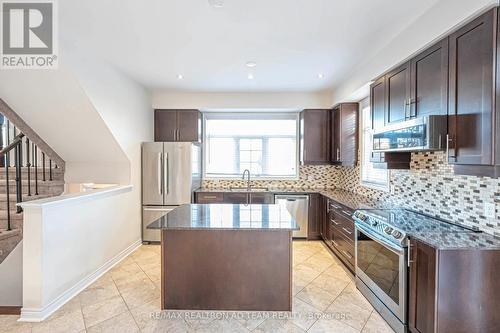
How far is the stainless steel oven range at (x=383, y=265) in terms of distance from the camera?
7.29 feet

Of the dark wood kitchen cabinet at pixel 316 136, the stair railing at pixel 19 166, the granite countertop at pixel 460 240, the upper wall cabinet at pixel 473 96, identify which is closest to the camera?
the upper wall cabinet at pixel 473 96

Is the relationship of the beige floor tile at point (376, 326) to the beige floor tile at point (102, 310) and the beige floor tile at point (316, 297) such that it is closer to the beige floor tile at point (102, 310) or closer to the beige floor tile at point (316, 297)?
the beige floor tile at point (316, 297)

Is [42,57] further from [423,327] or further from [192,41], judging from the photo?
[423,327]

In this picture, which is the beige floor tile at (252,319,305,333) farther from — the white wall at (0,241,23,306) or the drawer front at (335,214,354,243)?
the white wall at (0,241,23,306)

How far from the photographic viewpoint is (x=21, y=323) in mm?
2471

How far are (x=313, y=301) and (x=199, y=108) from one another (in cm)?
381

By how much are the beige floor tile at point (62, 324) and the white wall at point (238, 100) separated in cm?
363

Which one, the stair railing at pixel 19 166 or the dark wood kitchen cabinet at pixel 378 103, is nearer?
the dark wood kitchen cabinet at pixel 378 103

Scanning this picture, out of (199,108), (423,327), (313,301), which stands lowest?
(313,301)

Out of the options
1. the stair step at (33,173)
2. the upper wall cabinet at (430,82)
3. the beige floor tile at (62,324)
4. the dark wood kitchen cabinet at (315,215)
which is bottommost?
the beige floor tile at (62,324)

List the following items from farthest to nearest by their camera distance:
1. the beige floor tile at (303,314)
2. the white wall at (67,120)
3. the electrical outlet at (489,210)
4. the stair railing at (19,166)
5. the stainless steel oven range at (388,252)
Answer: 1. the stair railing at (19,166)
2. the white wall at (67,120)
3. the beige floor tile at (303,314)
4. the stainless steel oven range at (388,252)
5. the electrical outlet at (489,210)

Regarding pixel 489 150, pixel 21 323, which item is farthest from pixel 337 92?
pixel 21 323

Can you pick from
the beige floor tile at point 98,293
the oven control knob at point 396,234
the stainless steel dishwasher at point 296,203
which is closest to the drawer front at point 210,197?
the stainless steel dishwasher at point 296,203

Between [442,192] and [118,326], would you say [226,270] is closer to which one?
[118,326]
